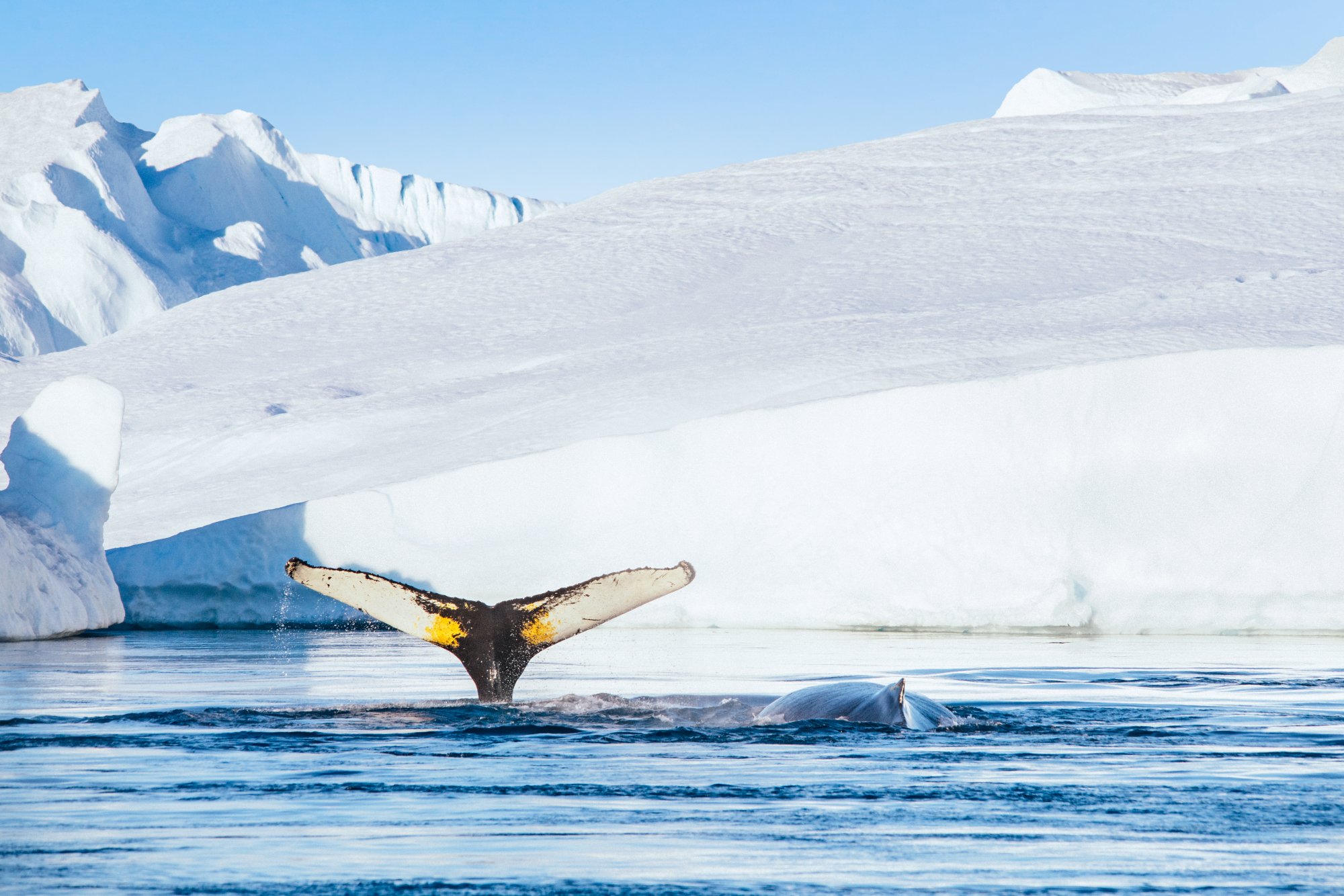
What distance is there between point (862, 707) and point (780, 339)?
43.5 ft

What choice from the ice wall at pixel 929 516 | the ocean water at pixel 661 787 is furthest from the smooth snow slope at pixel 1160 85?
the ocean water at pixel 661 787

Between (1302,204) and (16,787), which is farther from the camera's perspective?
(1302,204)

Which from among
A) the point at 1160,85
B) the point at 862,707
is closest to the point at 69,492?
the point at 862,707

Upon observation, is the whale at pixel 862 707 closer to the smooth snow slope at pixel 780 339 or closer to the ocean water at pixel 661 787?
the ocean water at pixel 661 787

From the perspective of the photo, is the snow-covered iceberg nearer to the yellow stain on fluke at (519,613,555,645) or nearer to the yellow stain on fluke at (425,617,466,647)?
the yellow stain on fluke at (425,617,466,647)

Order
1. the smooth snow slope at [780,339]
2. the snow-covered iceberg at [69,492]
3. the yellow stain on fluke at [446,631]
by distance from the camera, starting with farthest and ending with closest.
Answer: the snow-covered iceberg at [69,492]
the smooth snow slope at [780,339]
the yellow stain on fluke at [446,631]

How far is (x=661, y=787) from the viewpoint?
13.7 ft

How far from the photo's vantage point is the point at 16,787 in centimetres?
407

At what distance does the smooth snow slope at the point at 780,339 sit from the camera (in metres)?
13.1

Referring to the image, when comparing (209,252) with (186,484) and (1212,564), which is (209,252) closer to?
(186,484)

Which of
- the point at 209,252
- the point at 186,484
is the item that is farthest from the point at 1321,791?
the point at 209,252

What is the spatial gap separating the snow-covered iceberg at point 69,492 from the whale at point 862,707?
378 inches

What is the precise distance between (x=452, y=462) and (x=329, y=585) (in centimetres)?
982

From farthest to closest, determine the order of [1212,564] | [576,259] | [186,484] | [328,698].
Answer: [576,259] < [186,484] < [1212,564] < [328,698]
